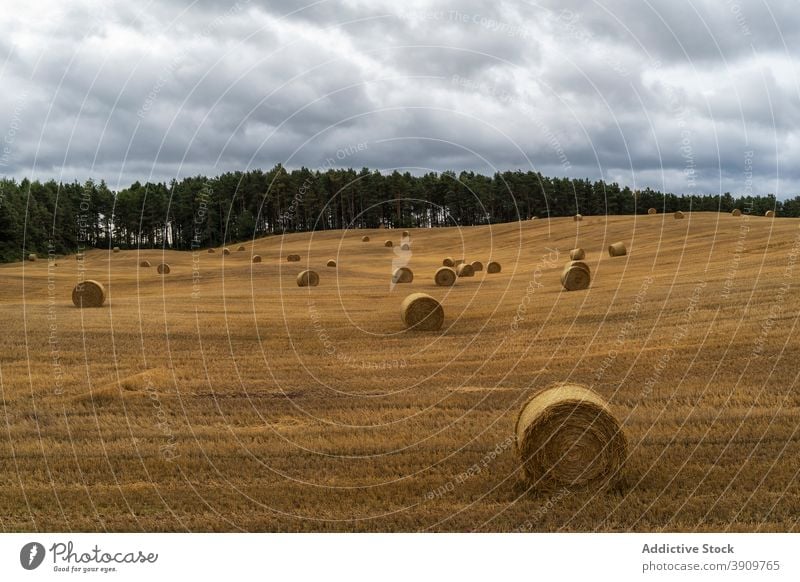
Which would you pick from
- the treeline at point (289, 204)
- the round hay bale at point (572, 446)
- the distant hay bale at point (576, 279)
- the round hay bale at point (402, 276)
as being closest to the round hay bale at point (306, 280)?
the round hay bale at point (402, 276)

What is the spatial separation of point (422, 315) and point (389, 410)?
9.78m

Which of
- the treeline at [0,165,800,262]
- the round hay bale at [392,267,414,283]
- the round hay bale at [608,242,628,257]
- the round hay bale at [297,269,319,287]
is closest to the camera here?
the round hay bale at [297,269,319,287]

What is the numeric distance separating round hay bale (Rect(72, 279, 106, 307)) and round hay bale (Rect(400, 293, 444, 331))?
52.6 ft

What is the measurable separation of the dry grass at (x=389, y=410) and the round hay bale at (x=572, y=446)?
1.14 ft

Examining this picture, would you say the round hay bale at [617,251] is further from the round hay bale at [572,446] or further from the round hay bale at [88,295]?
the round hay bale at [572,446]

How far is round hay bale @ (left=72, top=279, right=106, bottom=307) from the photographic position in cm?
3008

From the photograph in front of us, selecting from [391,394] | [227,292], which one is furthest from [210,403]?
[227,292]

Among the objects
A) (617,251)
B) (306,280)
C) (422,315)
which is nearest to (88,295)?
(306,280)

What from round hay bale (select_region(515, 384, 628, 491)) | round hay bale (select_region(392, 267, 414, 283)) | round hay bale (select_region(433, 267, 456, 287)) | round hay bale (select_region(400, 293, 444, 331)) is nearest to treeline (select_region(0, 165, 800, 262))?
round hay bale (select_region(392, 267, 414, 283))

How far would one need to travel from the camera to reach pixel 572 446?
10.0m

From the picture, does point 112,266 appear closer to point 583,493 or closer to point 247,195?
point 247,195

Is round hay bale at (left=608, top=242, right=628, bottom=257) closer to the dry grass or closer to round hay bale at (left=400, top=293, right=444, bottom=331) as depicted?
the dry grass

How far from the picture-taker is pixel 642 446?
11031 millimetres

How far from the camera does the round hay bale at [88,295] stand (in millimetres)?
30078
